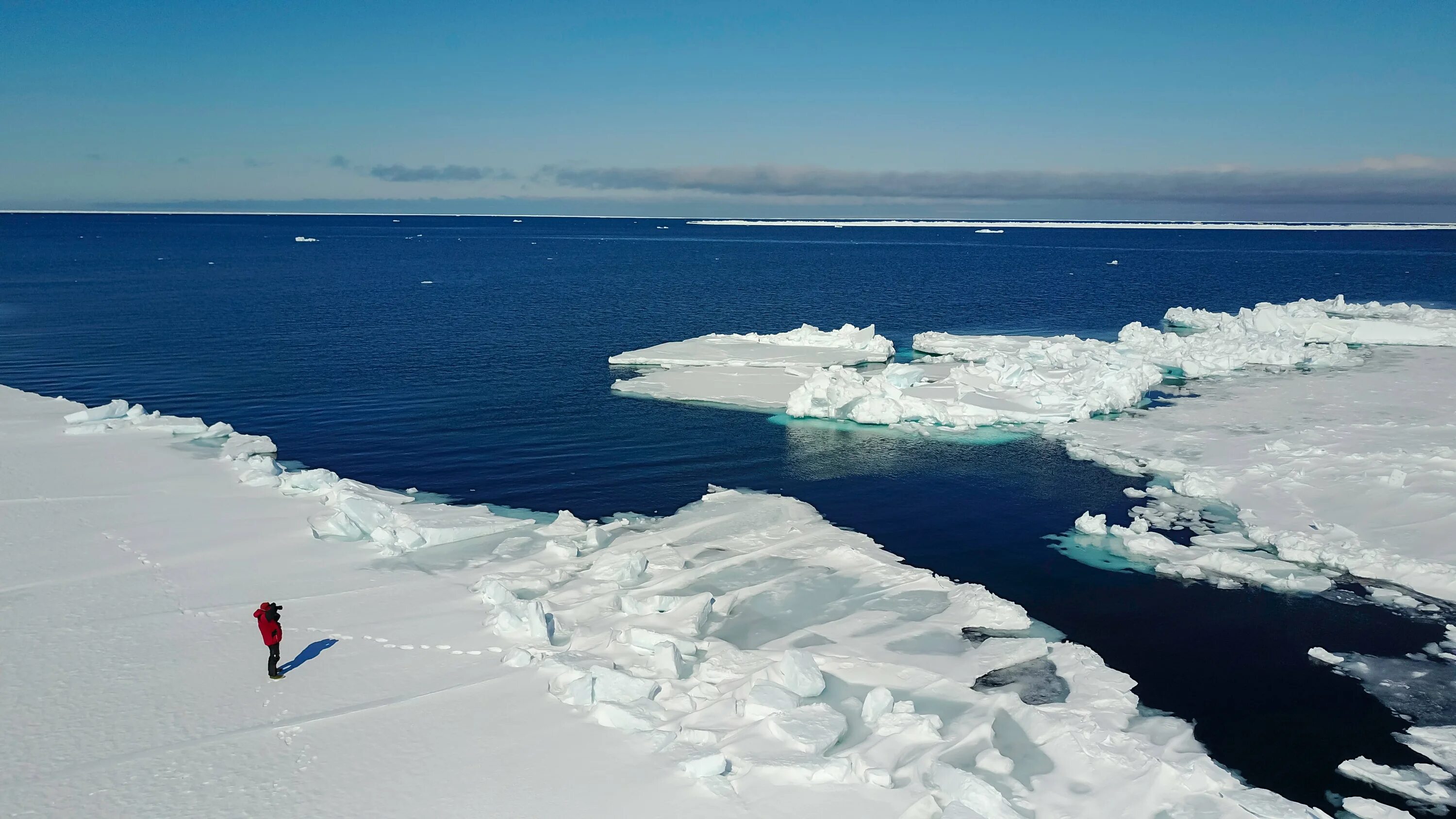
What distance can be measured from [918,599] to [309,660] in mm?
9884

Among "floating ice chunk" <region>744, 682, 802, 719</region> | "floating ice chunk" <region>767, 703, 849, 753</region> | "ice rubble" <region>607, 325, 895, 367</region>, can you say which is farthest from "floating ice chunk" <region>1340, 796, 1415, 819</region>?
"ice rubble" <region>607, 325, 895, 367</region>

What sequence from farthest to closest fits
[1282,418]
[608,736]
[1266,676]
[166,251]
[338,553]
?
[166,251] → [1282,418] → [338,553] → [1266,676] → [608,736]

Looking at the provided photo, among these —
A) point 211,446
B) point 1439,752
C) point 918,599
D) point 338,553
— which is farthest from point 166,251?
point 1439,752

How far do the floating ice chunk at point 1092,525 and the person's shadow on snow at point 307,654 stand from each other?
15.3 metres

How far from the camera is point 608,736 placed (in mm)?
11914

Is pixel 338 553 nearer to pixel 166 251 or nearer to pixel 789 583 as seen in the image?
pixel 789 583

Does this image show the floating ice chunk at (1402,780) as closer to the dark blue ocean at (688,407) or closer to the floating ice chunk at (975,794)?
the dark blue ocean at (688,407)

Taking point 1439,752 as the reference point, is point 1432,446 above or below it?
above

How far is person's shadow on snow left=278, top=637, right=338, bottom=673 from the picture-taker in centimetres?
1327

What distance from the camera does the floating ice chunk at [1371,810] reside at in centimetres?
1116

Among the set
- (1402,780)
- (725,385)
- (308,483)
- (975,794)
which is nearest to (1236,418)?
(725,385)

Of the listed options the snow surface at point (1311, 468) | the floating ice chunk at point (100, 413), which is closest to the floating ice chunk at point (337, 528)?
the floating ice chunk at point (100, 413)

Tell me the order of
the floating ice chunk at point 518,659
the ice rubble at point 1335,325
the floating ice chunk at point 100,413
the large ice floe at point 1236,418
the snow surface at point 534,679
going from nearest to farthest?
1. the snow surface at point 534,679
2. the floating ice chunk at point 518,659
3. the large ice floe at point 1236,418
4. the floating ice chunk at point 100,413
5. the ice rubble at point 1335,325

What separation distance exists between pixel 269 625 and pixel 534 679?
11.9 ft
